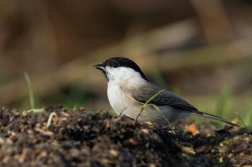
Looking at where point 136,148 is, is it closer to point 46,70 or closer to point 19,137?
point 19,137

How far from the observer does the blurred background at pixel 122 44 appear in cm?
834

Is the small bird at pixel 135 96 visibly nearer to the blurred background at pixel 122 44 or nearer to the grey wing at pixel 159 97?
the grey wing at pixel 159 97

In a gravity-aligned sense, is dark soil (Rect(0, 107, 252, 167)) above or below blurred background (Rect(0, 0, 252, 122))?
below

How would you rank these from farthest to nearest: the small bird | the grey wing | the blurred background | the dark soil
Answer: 1. the blurred background
2. the grey wing
3. the small bird
4. the dark soil

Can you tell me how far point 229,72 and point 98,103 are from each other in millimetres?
2401

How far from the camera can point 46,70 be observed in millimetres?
8992

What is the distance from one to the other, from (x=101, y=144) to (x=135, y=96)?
5.77 ft

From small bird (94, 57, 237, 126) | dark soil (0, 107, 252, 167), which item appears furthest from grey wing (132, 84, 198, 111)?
dark soil (0, 107, 252, 167)

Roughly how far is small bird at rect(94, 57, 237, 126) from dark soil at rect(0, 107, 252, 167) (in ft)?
3.11

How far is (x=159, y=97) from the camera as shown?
14.9ft

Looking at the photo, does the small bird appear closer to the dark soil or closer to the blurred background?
the dark soil

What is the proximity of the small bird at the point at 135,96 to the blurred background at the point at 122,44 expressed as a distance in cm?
335

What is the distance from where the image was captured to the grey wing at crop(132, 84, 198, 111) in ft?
14.7

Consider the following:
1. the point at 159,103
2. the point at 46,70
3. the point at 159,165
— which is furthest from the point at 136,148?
the point at 46,70
